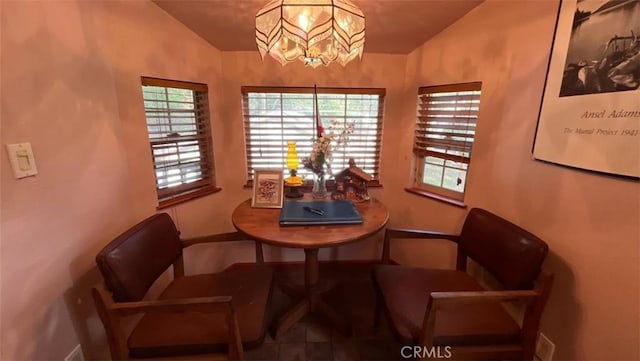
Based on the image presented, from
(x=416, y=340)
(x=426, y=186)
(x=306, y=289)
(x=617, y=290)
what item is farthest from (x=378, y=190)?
(x=617, y=290)

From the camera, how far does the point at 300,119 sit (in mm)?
2314

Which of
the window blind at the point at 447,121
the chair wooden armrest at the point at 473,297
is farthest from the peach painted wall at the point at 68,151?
the window blind at the point at 447,121

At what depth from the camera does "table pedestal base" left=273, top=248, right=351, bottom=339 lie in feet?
5.93

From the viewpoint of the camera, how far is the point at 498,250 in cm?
143

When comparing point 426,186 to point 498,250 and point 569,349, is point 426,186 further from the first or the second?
point 569,349

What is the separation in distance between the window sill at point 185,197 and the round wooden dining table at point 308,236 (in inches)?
18.3

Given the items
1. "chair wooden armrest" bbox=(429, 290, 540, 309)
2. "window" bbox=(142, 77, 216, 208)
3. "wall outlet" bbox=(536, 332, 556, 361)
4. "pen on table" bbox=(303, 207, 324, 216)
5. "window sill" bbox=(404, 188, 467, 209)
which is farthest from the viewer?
"window sill" bbox=(404, 188, 467, 209)

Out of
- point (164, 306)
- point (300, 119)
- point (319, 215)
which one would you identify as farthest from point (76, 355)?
point (300, 119)

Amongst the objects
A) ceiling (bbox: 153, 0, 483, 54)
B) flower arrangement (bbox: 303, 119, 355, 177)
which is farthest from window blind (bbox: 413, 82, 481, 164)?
flower arrangement (bbox: 303, 119, 355, 177)

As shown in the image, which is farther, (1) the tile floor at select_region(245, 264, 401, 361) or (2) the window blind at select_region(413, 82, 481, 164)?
(2) the window blind at select_region(413, 82, 481, 164)

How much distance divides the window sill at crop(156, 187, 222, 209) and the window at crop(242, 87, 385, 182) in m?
0.35

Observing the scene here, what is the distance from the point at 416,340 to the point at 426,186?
1.38m

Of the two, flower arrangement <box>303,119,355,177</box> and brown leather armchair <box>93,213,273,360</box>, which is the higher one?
flower arrangement <box>303,119,355,177</box>

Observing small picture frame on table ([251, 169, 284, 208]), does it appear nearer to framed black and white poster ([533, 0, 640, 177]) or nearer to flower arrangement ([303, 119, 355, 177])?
flower arrangement ([303, 119, 355, 177])
